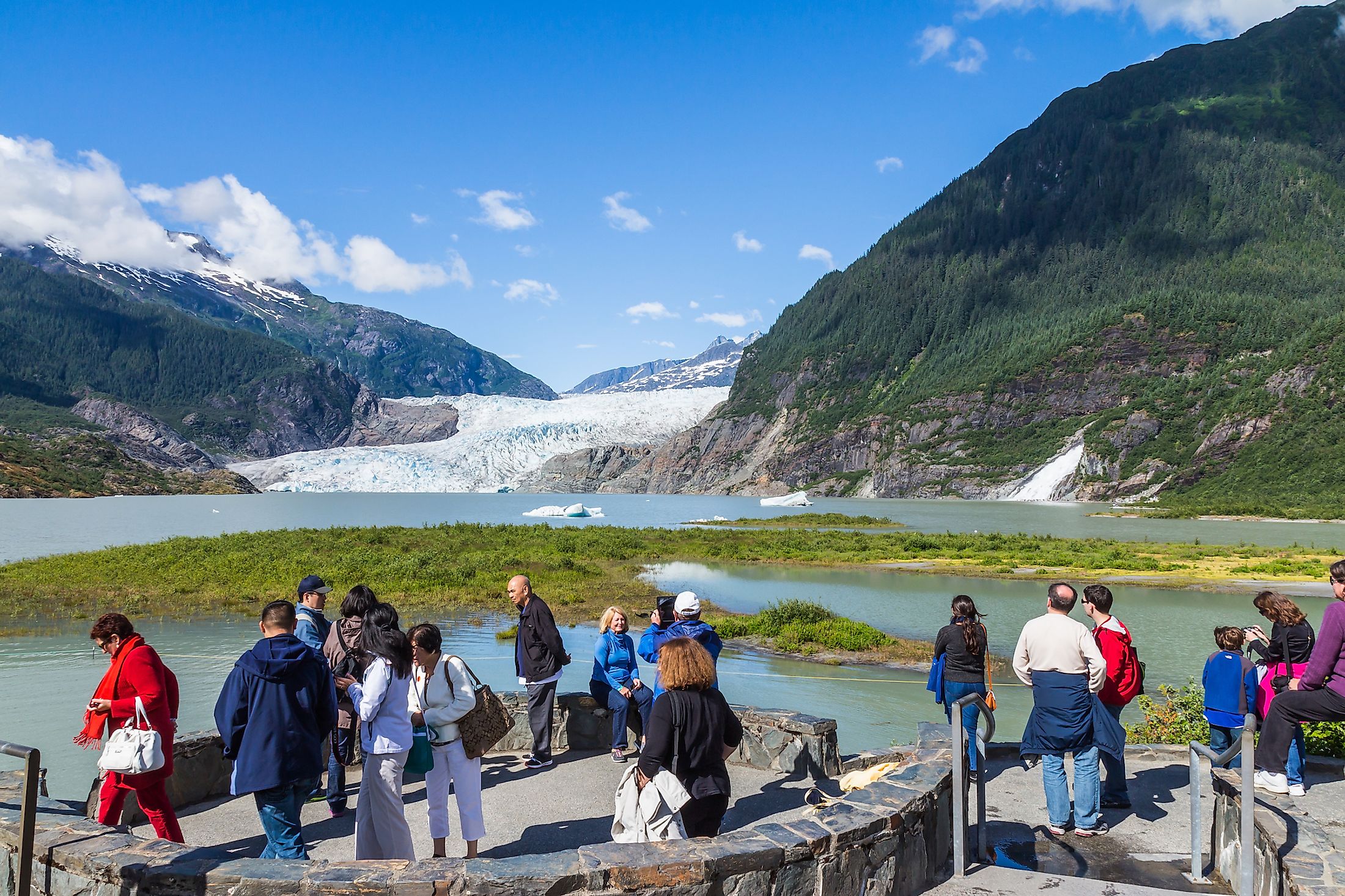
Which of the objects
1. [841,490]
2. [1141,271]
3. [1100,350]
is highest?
[1141,271]

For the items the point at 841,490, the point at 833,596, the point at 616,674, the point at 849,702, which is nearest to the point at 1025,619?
the point at 833,596

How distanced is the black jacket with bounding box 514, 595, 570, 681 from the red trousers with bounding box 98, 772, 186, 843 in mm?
3187

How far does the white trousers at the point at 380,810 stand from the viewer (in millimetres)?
5332

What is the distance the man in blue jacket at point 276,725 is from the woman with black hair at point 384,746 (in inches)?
12.7

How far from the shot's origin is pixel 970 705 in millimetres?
7484

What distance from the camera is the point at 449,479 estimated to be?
147m

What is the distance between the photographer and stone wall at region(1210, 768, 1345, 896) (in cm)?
468

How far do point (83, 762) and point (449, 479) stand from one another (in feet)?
461

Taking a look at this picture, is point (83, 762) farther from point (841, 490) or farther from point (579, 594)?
point (841, 490)

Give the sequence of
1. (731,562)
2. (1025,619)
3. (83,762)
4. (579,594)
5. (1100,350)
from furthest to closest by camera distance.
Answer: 1. (1100,350)
2. (731,562)
3. (579,594)
4. (1025,619)
5. (83,762)

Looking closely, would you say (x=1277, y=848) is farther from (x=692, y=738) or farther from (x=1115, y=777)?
(x=692, y=738)

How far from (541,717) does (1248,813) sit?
5819 mm

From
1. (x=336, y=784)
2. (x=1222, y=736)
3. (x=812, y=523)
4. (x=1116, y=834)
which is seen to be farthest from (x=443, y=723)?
(x=812, y=523)

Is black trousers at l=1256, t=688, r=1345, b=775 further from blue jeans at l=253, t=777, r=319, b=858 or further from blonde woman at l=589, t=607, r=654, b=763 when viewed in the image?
blue jeans at l=253, t=777, r=319, b=858
